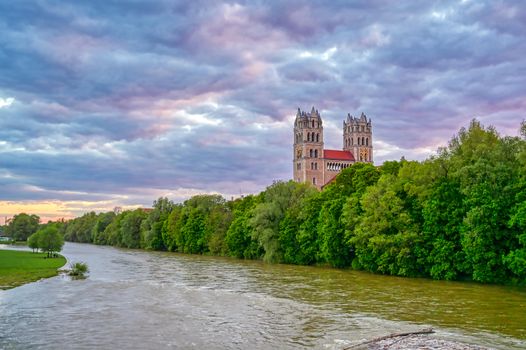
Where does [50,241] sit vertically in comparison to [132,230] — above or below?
below

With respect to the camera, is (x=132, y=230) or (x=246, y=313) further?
(x=132, y=230)

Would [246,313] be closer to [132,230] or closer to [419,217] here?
[419,217]

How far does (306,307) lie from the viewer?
36.0 m

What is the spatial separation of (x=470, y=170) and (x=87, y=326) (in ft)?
132

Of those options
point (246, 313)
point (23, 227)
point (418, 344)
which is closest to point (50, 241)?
point (246, 313)

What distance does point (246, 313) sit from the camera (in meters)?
33.6

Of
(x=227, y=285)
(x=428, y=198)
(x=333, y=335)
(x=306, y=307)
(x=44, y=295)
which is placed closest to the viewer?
(x=333, y=335)

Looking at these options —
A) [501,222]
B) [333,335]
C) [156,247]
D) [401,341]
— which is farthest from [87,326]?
[156,247]

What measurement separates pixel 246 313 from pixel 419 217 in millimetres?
33880

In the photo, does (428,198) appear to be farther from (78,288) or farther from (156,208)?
(156,208)

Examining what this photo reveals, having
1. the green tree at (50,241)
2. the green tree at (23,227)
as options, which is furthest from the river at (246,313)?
the green tree at (23,227)

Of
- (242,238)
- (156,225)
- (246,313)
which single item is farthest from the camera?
(156,225)

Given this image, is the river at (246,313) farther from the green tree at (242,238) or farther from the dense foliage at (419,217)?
the green tree at (242,238)

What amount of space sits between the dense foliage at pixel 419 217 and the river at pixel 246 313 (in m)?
4.08
